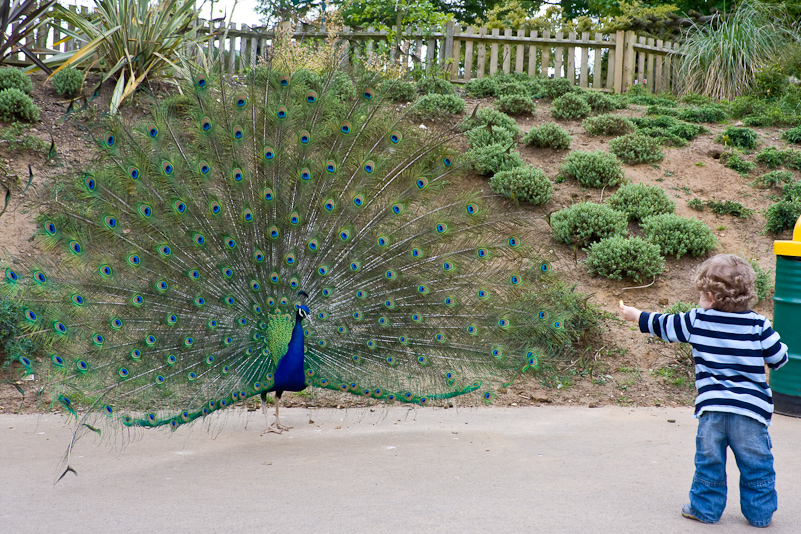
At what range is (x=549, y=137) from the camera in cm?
1077

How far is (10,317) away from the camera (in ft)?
20.7

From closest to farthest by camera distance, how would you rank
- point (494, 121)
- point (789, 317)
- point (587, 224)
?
point (789, 317) → point (587, 224) → point (494, 121)

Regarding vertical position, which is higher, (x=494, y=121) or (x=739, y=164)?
(x=494, y=121)

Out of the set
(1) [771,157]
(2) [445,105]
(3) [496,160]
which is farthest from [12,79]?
(1) [771,157]

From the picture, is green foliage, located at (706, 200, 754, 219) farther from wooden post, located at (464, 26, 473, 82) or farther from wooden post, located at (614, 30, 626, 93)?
wooden post, located at (464, 26, 473, 82)

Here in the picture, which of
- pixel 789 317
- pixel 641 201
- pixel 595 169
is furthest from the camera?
pixel 595 169

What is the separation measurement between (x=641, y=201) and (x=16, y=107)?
349 inches

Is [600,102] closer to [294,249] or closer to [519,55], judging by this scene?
[519,55]

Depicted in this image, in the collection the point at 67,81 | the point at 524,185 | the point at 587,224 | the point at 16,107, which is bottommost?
the point at 587,224

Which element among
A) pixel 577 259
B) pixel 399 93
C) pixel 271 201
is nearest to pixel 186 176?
pixel 271 201

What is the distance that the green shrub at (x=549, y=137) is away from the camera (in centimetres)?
1076

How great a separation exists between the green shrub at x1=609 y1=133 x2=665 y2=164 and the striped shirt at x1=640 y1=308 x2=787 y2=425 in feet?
25.1

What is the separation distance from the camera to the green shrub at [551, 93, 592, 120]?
1192cm

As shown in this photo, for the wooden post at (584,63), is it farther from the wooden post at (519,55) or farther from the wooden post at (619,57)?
the wooden post at (519,55)
